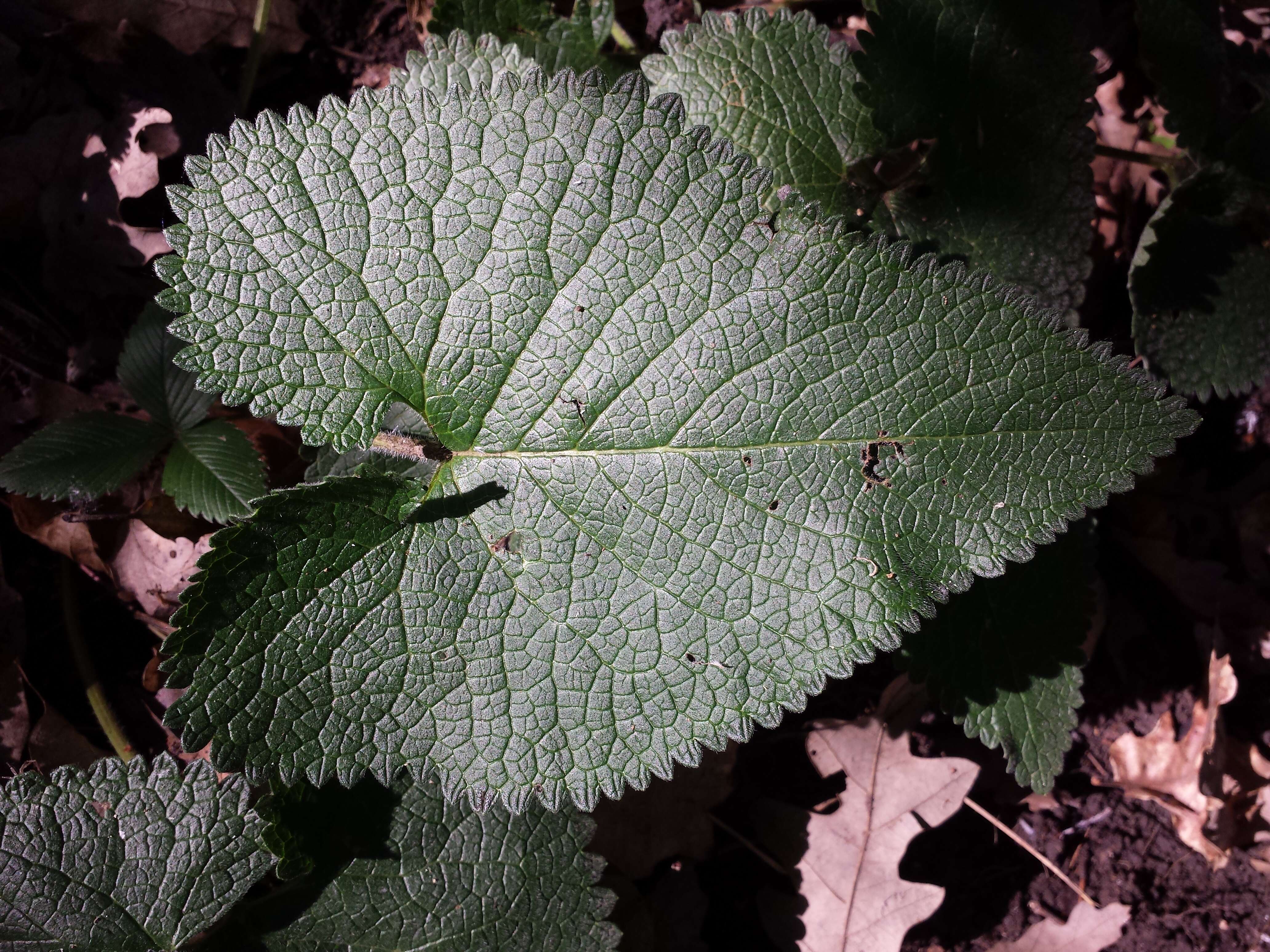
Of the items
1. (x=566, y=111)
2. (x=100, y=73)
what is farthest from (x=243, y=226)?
(x=100, y=73)

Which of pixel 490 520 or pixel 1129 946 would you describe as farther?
pixel 1129 946

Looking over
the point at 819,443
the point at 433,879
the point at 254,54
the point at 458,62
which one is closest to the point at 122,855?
the point at 433,879

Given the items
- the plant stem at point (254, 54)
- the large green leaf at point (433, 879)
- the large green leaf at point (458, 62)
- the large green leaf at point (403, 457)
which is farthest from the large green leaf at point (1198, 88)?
the plant stem at point (254, 54)

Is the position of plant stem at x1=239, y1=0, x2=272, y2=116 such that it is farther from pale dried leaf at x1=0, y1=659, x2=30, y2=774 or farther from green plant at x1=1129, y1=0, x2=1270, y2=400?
green plant at x1=1129, y1=0, x2=1270, y2=400

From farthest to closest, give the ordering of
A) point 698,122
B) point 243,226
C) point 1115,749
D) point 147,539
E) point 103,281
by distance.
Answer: point 1115,749
point 103,281
point 147,539
point 698,122
point 243,226

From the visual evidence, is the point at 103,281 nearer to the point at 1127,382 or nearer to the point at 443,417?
the point at 443,417

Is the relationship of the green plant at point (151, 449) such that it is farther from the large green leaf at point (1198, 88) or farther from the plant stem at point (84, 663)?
the large green leaf at point (1198, 88)

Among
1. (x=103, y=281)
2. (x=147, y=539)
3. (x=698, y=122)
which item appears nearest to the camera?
(x=698, y=122)
